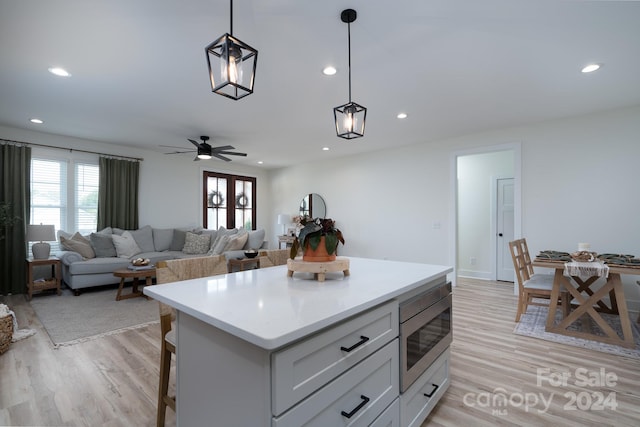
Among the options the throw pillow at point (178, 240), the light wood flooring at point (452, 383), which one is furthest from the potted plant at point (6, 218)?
the light wood flooring at point (452, 383)

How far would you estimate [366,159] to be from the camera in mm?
6246

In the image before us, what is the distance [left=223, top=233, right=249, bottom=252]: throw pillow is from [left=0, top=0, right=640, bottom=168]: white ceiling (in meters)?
2.22

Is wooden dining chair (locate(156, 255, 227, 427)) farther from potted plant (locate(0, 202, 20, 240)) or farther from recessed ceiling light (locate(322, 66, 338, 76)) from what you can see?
potted plant (locate(0, 202, 20, 240))

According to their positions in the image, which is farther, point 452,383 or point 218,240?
point 218,240

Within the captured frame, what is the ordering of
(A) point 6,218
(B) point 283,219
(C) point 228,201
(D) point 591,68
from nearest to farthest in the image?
(D) point 591,68 < (A) point 6,218 < (B) point 283,219 < (C) point 228,201

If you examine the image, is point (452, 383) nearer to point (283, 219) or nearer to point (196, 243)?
point (196, 243)

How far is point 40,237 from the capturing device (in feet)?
14.2

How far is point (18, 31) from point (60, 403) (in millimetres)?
2628

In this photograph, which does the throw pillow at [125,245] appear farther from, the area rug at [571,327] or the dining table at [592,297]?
the dining table at [592,297]

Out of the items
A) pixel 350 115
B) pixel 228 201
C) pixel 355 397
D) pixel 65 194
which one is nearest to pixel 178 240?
pixel 228 201

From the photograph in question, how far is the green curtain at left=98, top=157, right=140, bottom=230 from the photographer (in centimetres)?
540

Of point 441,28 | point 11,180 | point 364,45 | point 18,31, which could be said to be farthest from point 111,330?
point 441,28

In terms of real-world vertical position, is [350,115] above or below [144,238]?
above

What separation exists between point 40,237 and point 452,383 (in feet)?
18.2
